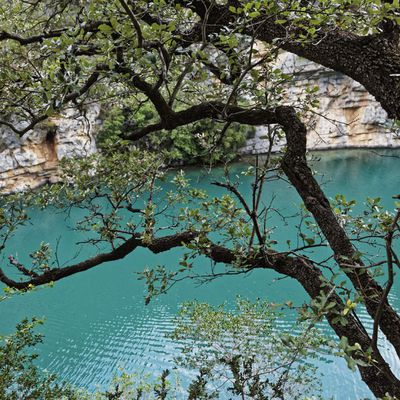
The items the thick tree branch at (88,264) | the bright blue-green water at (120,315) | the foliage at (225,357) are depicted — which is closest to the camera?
the thick tree branch at (88,264)

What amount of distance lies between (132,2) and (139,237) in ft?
3.86

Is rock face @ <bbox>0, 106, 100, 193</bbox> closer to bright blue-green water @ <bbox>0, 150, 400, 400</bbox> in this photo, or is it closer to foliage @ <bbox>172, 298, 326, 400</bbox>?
bright blue-green water @ <bbox>0, 150, 400, 400</bbox>

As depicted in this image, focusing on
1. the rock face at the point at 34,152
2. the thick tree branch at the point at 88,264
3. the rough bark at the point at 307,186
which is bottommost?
the thick tree branch at the point at 88,264

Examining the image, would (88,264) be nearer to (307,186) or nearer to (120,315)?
(307,186)

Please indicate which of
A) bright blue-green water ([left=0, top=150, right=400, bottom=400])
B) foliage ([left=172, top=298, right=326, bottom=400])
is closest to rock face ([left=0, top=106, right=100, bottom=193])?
bright blue-green water ([left=0, top=150, right=400, bottom=400])

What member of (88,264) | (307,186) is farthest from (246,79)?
(88,264)

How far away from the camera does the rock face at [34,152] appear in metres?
13.4

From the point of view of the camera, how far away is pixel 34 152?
13.8 metres

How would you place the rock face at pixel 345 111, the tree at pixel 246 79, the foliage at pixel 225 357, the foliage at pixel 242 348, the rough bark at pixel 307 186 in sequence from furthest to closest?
1. the rock face at pixel 345 111
2. the foliage at pixel 242 348
3. the foliage at pixel 225 357
4. the rough bark at pixel 307 186
5. the tree at pixel 246 79

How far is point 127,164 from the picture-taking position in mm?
2557

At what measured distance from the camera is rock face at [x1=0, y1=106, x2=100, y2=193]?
13.4 meters

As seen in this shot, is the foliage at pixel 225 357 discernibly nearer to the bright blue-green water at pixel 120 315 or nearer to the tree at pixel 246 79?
the bright blue-green water at pixel 120 315

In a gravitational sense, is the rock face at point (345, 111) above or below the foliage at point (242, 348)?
above

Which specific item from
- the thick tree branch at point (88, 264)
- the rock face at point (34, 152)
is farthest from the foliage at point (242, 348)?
the rock face at point (34, 152)
